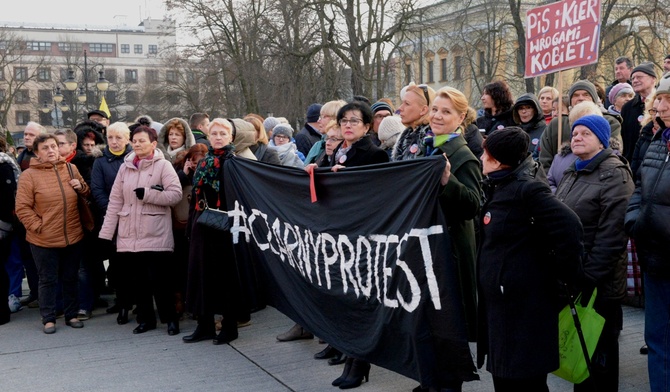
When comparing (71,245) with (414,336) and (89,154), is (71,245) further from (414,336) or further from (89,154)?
(414,336)

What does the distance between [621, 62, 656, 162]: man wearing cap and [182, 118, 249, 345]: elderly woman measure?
4140 mm

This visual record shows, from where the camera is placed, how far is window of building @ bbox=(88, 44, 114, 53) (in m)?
105

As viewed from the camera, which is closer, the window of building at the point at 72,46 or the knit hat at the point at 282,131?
the knit hat at the point at 282,131

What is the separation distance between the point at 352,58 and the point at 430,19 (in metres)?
3.83

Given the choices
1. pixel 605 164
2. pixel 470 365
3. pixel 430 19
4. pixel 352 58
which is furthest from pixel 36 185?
pixel 430 19

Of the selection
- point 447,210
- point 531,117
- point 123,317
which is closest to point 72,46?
point 123,317

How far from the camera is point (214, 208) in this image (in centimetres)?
653

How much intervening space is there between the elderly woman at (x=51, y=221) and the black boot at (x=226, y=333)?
1.72 meters

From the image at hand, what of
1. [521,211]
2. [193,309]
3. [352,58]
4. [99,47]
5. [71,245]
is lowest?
[193,309]

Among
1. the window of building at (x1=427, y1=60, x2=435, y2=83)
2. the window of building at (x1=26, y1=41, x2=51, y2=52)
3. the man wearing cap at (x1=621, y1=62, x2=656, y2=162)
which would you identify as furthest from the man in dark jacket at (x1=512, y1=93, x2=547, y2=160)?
the window of building at (x1=26, y1=41, x2=51, y2=52)

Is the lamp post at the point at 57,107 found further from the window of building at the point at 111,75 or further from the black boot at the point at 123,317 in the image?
the window of building at the point at 111,75

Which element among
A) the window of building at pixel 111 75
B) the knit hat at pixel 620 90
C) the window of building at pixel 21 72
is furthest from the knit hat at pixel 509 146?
the window of building at pixel 111 75

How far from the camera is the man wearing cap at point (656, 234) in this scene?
394 cm

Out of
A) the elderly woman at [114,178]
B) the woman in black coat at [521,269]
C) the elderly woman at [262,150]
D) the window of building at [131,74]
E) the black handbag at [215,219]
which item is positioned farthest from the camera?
the window of building at [131,74]
